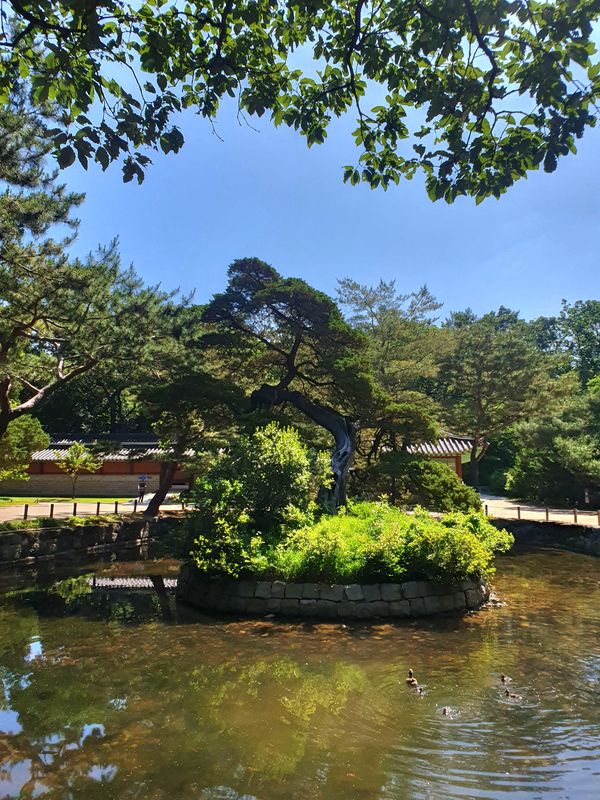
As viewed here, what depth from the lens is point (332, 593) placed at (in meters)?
9.59

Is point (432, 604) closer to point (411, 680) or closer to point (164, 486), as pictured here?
point (411, 680)

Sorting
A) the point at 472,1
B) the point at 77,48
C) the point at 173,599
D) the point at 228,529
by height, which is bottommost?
the point at 173,599

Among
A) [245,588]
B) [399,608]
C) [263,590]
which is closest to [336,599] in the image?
[399,608]

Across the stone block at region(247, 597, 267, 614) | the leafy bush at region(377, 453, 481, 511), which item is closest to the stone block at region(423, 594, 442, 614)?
the stone block at region(247, 597, 267, 614)

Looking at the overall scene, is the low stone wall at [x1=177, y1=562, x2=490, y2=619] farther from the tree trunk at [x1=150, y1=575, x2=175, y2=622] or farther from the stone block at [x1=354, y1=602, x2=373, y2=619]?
the tree trunk at [x1=150, y1=575, x2=175, y2=622]

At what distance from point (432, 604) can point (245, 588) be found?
3.56 m

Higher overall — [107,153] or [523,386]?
Answer: [523,386]

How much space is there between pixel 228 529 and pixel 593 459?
21.9 meters

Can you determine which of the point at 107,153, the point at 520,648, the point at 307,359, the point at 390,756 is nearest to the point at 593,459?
the point at 307,359

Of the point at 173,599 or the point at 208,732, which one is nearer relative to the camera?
→ the point at 208,732

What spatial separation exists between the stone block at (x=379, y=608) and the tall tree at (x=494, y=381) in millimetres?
22805

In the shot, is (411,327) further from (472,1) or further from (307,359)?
(472,1)

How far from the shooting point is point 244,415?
1593cm

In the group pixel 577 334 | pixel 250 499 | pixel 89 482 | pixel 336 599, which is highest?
pixel 577 334
